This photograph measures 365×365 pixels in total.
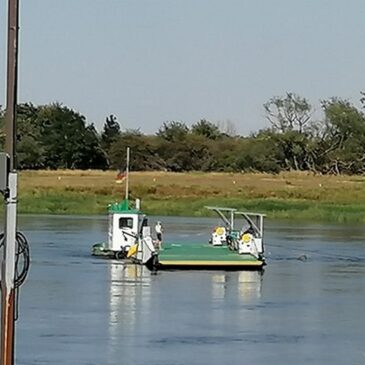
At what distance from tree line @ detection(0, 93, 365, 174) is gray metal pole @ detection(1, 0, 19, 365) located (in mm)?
86459

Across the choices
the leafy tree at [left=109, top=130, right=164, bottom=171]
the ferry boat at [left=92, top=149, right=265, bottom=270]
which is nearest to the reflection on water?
the ferry boat at [left=92, top=149, right=265, bottom=270]

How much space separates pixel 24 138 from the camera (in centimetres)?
9975

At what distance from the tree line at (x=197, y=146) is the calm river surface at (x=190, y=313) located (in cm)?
6683

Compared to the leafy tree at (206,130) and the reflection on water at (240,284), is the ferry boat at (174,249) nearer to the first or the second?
the reflection on water at (240,284)

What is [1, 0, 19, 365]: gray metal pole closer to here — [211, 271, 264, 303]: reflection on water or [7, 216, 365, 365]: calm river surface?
[7, 216, 365, 365]: calm river surface

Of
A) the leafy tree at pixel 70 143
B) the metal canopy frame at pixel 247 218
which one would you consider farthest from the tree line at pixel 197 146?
the metal canopy frame at pixel 247 218

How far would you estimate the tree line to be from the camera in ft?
333

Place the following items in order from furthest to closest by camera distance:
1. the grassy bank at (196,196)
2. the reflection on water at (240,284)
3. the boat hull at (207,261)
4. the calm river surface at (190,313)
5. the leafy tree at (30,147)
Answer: the leafy tree at (30,147), the grassy bank at (196,196), the boat hull at (207,261), the reflection on water at (240,284), the calm river surface at (190,313)

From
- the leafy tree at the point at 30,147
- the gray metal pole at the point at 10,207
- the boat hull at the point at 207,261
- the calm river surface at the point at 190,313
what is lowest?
the calm river surface at the point at 190,313

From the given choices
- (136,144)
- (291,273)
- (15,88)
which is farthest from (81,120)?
(15,88)

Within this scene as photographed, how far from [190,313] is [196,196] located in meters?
47.3

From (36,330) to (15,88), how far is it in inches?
295

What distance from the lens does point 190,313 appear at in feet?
65.2

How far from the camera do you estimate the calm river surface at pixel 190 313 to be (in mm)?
15516
